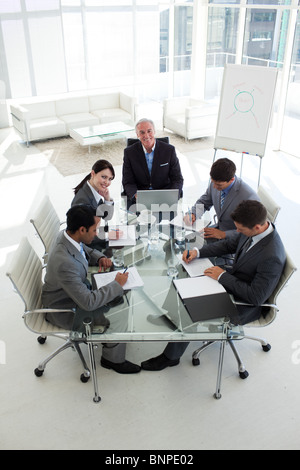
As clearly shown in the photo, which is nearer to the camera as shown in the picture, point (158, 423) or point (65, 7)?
point (158, 423)

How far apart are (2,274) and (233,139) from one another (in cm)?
374

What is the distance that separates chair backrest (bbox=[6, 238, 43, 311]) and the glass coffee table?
4765mm

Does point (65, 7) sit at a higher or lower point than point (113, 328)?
higher

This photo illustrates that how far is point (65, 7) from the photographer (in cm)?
923

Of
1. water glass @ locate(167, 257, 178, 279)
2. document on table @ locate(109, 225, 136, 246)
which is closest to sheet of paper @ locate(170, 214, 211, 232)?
document on table @ locate(109, 225, 136, 246)

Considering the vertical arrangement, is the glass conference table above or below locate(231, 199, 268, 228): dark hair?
below

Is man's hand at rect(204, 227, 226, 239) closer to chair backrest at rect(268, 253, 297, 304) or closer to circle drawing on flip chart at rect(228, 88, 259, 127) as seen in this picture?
chair backrest at rect(268, 253, 297, 304)

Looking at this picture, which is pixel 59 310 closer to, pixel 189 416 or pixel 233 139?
pixel 189 416

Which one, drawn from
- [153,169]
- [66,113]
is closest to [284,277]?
[153,169]

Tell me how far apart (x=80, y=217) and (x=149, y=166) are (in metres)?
1.99

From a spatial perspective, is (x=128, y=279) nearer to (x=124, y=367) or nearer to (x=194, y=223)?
(x=124, y=367)

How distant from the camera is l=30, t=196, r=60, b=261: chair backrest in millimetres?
3706

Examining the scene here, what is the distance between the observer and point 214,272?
3096 millimetres
